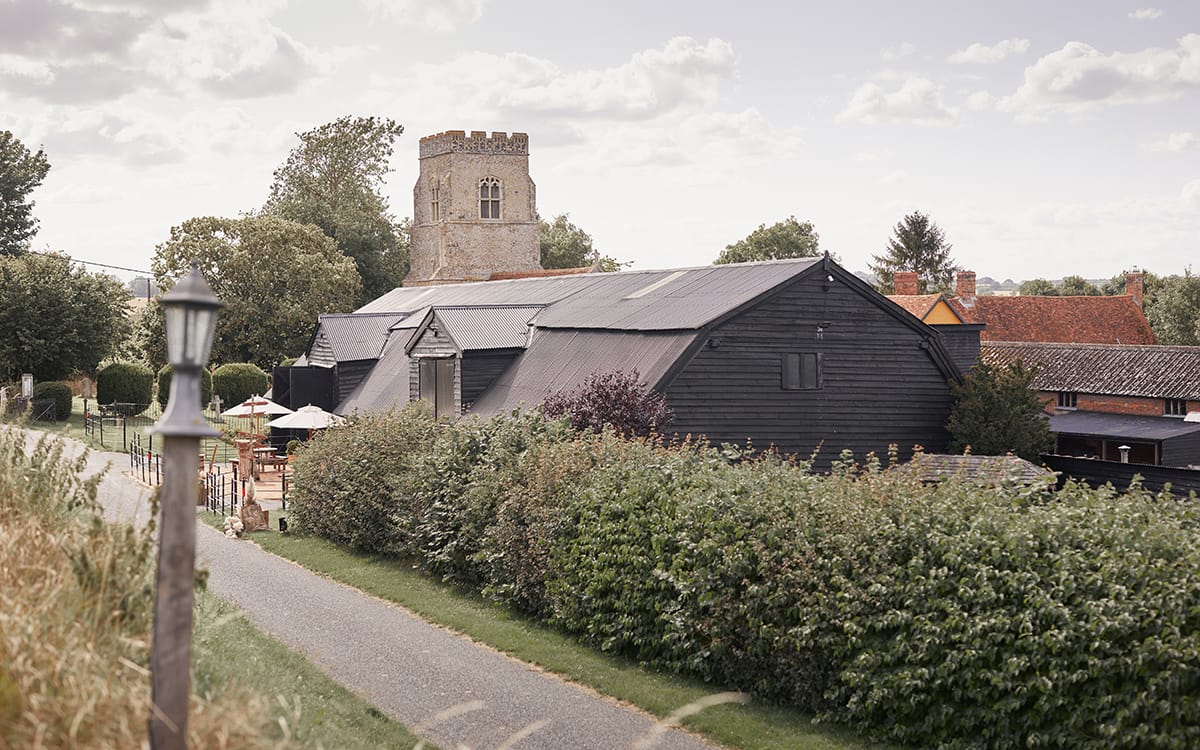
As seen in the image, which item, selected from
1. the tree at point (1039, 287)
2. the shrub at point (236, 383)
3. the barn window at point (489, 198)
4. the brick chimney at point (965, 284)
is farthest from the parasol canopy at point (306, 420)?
the tree at point (1039, 287)

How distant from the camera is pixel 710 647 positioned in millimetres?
13539

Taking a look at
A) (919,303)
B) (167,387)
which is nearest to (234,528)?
(167,387)

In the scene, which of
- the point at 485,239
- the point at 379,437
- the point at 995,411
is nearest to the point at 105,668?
the point at 379,437

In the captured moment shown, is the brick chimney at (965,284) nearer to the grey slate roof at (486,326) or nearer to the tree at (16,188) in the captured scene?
the grey slate roof at (486,326)

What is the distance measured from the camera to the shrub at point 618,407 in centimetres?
2292

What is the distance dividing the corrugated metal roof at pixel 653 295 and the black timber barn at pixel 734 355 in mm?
71

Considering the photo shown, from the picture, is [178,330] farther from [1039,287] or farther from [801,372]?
[1039,287]

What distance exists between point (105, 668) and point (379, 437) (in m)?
17.0

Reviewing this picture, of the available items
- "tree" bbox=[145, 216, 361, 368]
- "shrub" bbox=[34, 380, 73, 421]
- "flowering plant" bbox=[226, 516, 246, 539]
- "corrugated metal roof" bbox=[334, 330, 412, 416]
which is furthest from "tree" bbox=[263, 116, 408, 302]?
"flowering plant" bbox=[226, 516, 246, 539]

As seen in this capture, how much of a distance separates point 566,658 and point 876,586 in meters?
4.82

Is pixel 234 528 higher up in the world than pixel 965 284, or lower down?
lower down

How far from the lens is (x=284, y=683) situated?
11.0 meters

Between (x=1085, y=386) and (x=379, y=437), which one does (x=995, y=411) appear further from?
(x=1085, y=386)

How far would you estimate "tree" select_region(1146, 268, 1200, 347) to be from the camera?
72.2 metres
